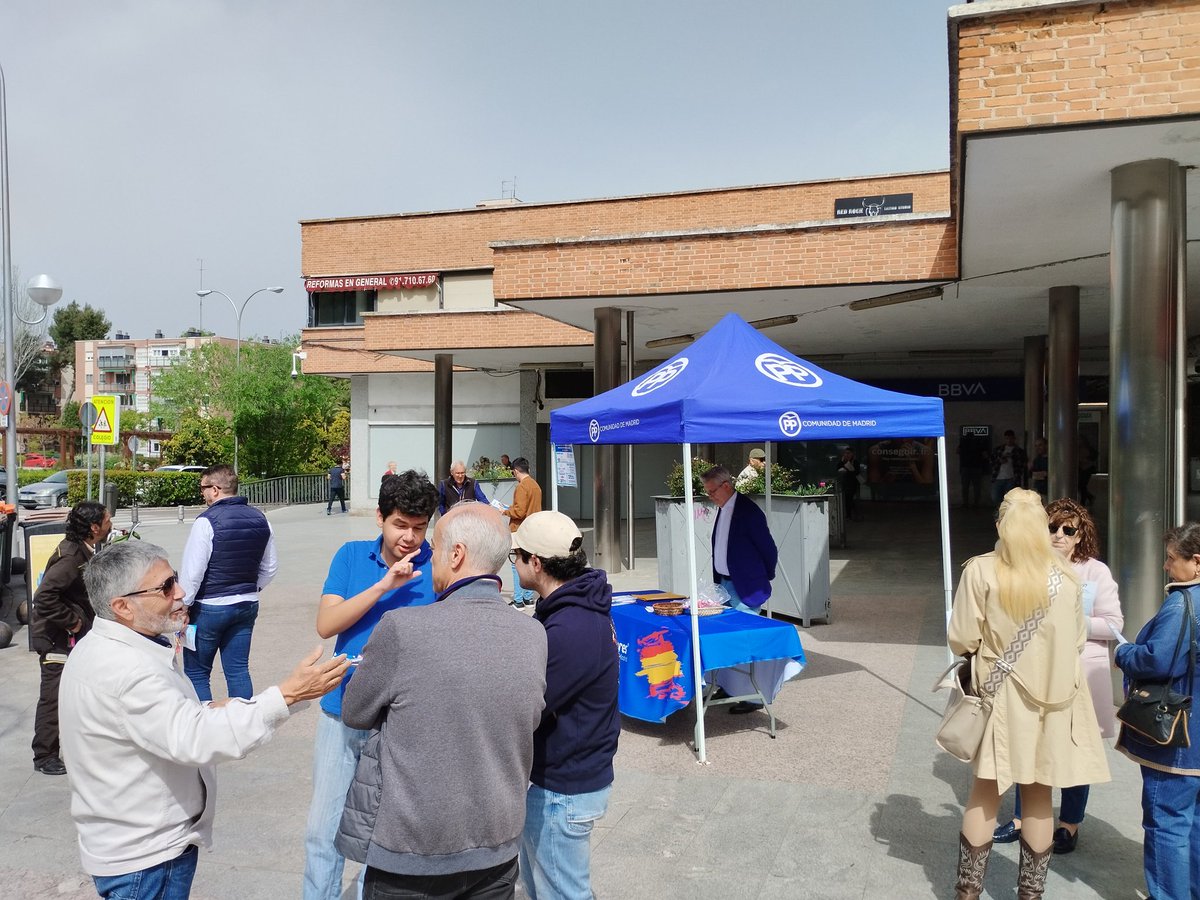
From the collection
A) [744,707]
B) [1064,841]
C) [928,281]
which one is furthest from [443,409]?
[1064,841]

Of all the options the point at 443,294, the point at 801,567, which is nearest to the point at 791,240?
the point at 801,567

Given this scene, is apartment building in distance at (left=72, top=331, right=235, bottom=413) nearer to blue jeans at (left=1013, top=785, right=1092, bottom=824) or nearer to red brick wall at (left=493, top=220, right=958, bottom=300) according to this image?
red brick wall at (left=493, top=220, right=958, bottom=300)

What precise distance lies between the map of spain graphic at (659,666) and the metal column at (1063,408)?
370 inches

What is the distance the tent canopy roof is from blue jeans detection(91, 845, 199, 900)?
3.83 meters

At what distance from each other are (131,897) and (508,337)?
62.1ft

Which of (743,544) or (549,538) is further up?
(549,538)

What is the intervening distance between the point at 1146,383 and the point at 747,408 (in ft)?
9.84

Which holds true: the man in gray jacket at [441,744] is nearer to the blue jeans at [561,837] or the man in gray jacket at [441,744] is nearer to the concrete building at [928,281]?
the blue jeans at [561,837]

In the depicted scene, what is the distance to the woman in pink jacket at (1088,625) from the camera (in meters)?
4.12

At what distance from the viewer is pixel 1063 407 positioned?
13.5m

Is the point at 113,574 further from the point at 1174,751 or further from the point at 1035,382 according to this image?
the point at 1035,382

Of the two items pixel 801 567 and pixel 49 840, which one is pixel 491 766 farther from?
pixel 801 567

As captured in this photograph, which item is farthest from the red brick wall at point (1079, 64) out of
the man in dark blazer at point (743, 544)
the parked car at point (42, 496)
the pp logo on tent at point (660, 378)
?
the parked car at point (42, 496)

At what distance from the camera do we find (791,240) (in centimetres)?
1141
